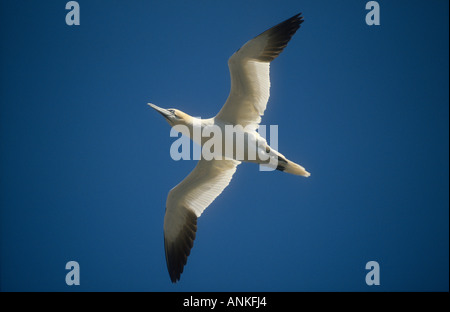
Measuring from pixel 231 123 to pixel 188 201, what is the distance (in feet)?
6.53

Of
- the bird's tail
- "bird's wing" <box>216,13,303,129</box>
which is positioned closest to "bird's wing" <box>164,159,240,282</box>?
the bird's tail

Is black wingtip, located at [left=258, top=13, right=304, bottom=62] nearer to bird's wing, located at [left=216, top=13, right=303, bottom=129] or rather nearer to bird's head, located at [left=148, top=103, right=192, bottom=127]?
bird's wing, located at [left=216, top=13, right=303, bottom=129]

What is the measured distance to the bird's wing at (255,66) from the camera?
889 cm

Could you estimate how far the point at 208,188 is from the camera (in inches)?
410

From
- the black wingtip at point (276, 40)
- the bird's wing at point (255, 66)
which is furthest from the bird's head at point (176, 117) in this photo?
the black wingtip at point (276, 40)

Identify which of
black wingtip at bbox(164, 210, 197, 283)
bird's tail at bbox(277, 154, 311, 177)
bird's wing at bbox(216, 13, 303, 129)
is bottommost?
black wingtip at bbox(164, 210, 197, 283)

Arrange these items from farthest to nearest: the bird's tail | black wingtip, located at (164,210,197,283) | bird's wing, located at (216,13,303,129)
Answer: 1. black wingtip, located at (164,210,197,283)
2. the bird's tail
3. bird's wing, located at (216,13,303,129)

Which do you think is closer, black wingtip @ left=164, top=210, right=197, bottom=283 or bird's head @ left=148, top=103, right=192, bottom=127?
bird's head @ left=148, top=103, right=192, bottom=127

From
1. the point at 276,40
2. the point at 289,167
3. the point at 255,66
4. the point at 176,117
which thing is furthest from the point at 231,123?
the point at 276,40

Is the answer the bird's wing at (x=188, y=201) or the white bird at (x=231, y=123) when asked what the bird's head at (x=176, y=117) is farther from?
the bird's wing at (x=188, y=201)

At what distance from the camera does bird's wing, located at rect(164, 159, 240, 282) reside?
10.2m

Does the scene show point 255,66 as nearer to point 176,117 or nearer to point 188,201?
point 176,117

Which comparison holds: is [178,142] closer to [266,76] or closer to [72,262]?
[266,76]
